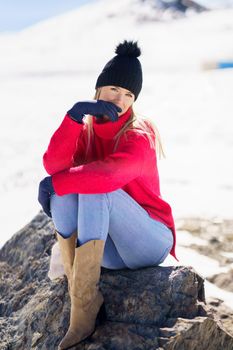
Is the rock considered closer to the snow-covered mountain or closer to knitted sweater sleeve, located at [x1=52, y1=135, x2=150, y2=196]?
knitted sweater sleeve, located at [x1=52, y1=135, x2=150, y2=196]

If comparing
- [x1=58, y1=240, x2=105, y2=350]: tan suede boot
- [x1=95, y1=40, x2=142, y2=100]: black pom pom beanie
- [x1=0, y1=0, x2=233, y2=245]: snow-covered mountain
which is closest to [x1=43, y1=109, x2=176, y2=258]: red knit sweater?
A: [x1=95, y1=40, x2=142, y2=100]: black pom pom beanie

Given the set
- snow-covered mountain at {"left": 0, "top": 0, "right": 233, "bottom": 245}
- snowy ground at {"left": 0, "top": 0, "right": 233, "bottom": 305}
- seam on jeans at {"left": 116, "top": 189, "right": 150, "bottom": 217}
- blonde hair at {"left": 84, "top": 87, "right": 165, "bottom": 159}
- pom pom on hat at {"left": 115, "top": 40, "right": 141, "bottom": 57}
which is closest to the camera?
seam on jeans at {"left": 116, "top": 189, "right": 150, "bottom": 217}

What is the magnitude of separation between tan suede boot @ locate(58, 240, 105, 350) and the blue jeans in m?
0.07

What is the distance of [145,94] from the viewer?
14781 millimetres

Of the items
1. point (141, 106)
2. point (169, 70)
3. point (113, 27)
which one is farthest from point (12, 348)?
point (113, 27)

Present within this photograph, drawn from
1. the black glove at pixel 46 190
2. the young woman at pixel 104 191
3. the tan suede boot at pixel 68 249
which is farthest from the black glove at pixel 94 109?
the tan suede boot at pixel 68 249

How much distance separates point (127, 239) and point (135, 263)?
0.18 meters

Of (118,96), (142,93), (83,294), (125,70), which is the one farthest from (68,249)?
(142,93)

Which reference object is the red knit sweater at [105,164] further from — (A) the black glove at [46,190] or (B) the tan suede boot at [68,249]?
(B) the tan suede boot at [68,249]

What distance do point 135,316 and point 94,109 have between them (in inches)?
37.1

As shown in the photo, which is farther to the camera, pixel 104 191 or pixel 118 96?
pixel 118 96

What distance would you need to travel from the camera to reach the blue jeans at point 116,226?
255cm

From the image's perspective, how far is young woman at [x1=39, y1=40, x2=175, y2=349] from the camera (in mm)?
2570

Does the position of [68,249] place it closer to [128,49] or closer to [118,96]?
[118,96]
